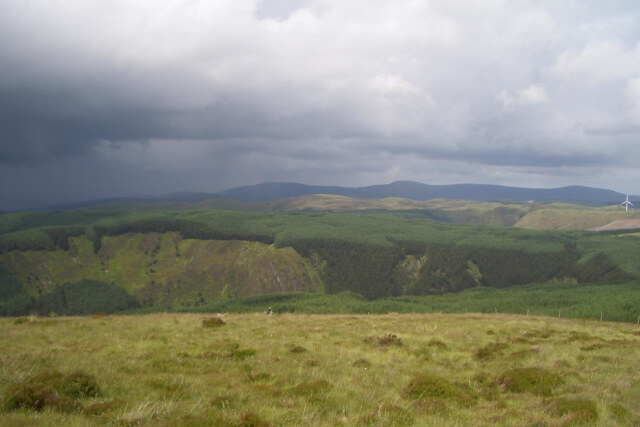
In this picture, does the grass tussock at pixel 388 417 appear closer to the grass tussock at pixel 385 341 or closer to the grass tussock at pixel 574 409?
the grass tussock at pixel 574 409

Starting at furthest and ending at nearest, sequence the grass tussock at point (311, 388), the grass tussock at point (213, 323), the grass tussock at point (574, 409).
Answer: the grass tussock at point (213, 323), the grass tussock at point (311, 388), the grass tussock at point (574, 409)

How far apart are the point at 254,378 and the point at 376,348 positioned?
1179 cm

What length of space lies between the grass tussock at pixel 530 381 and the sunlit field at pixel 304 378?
0.08m

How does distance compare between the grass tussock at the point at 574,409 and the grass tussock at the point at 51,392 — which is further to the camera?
the grass tussock at the point at 574,409

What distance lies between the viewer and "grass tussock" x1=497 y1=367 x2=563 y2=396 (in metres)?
18.5

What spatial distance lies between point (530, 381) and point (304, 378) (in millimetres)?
10904

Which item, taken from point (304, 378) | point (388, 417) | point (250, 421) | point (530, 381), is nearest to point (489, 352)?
A: point (530, 381)

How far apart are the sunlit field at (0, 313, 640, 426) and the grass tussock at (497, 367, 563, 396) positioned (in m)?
0.08

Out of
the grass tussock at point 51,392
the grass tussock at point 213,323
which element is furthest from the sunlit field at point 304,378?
the grass tussock at point 213,323

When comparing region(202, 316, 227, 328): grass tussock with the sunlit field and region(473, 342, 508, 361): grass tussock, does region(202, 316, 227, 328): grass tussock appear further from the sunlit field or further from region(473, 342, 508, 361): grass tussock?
region(473, 342, 508, 361): grass tussock

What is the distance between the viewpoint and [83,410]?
1151cm

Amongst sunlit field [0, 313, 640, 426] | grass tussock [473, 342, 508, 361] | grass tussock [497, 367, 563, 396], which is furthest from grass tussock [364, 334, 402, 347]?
grass tussock [497, 367, 563, 396]

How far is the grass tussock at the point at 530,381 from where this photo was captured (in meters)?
18.5

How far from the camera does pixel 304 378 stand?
17.9m
